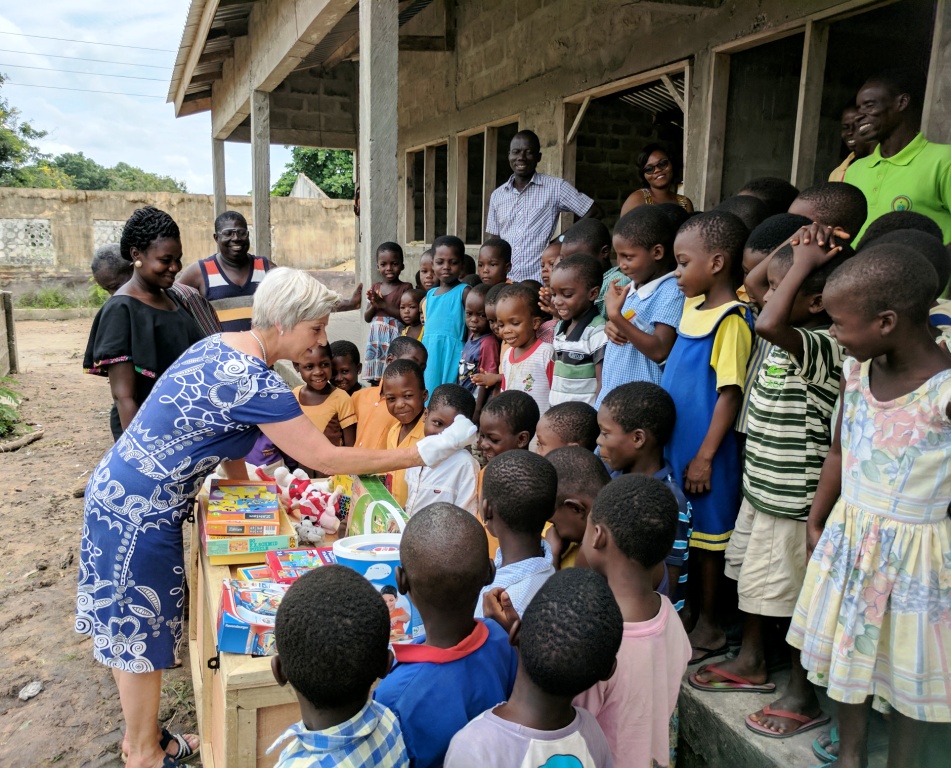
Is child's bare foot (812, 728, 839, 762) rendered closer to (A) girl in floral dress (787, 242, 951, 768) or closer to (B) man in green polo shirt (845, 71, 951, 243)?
(A) girl in floral dress (787, 242, 951, 768)

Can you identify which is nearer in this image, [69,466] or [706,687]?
[706,687]

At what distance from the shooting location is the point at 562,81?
686 centimetres

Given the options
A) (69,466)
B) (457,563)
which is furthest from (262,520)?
(69,466)

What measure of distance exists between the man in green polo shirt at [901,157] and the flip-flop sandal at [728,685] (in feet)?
6.00

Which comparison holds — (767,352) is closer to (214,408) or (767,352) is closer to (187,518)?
Result: (214,408)

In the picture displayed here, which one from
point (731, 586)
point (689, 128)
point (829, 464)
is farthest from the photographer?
point (689, 128)

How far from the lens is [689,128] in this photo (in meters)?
5.32

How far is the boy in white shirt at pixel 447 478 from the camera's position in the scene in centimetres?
272

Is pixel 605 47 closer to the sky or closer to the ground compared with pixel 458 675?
closer to the sky

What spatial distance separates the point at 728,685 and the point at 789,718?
213mm

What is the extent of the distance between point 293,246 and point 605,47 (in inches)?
594

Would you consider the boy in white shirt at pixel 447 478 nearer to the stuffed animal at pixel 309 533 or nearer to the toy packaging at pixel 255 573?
the stuffed animal at pixel 309 533

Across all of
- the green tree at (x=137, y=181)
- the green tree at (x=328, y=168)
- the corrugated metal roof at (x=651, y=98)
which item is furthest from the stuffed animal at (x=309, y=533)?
the green tree at (x=137, y=181)

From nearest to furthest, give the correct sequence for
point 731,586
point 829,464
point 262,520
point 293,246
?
point 829,464
point 262,520
point 731,586
point 293,246
